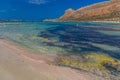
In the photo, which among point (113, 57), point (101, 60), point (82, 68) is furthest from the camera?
point (113, 57)

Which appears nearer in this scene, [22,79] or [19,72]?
[22,79]

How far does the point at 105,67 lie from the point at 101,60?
2327mm

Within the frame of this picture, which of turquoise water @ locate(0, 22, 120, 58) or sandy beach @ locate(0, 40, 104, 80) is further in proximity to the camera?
turquoise water @ locate(0, 22, 120, 58)

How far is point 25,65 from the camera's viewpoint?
14227 mm

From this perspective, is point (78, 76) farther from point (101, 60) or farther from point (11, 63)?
point (101, 60)

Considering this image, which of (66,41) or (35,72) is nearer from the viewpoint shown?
(35,72)

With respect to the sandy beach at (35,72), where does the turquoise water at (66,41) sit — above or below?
below

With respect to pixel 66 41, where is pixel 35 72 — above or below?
above

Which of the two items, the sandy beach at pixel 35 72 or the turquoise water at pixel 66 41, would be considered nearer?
the sandy beach at pixel 35 72

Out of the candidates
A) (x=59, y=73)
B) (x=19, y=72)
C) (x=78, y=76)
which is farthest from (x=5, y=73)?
(x=78, y=76)

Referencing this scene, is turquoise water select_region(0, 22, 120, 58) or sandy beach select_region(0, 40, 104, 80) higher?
sandy beach select_region(0, 40, 104, 80)

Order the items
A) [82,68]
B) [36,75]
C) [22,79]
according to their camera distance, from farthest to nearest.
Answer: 1. [82,68]
2. [36,75]
3. [22,79]

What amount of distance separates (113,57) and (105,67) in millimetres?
4063

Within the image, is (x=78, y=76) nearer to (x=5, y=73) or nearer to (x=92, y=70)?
(x=92, y=70)
